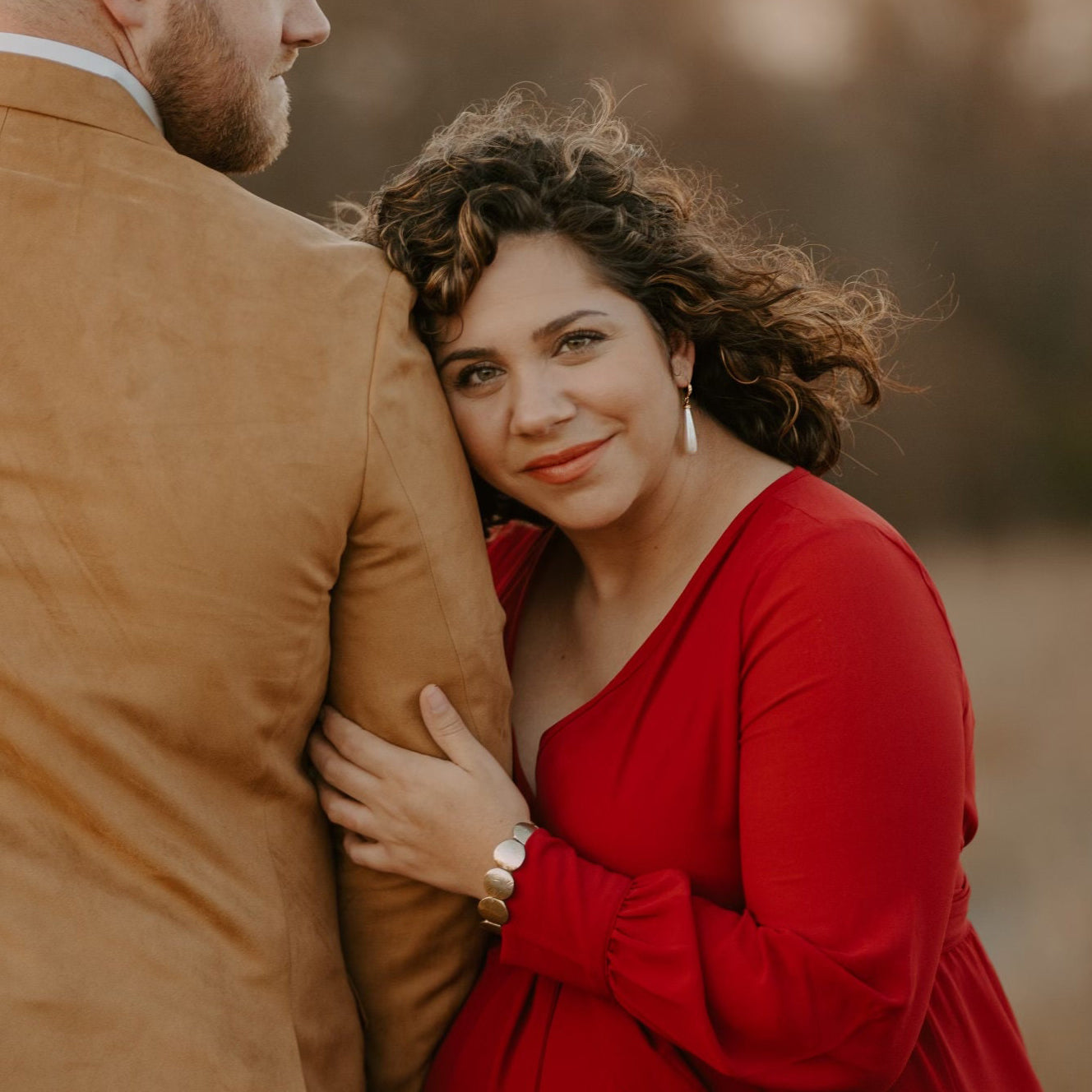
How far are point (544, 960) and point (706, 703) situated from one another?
0.35m

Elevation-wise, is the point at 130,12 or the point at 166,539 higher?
the point at 130,12

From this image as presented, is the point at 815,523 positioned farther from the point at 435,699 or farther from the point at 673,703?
the point at 435,699

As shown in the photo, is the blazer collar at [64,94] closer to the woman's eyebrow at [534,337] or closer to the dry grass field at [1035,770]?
the woman's eyebrow at [534,337]

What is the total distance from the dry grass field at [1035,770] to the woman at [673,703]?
222 centimetres

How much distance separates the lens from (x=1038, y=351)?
6.64 meters

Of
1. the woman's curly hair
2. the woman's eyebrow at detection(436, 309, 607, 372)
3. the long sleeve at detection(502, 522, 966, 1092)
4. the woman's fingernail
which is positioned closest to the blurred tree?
the woman's curly hair

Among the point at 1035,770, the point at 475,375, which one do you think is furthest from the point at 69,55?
the point at 1035,770

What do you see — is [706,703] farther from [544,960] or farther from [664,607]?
[544,960]

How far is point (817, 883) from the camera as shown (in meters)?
1.41

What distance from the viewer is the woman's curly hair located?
166 cm

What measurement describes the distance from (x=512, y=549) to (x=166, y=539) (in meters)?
0.92

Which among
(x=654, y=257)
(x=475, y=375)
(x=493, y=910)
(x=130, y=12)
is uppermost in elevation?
(x=130, y=12)

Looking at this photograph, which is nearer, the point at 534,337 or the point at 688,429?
the point at 534,337

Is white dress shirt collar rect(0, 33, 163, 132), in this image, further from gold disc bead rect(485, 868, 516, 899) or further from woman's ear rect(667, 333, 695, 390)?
gold disc bead rect(485, 868, 516, 899)
